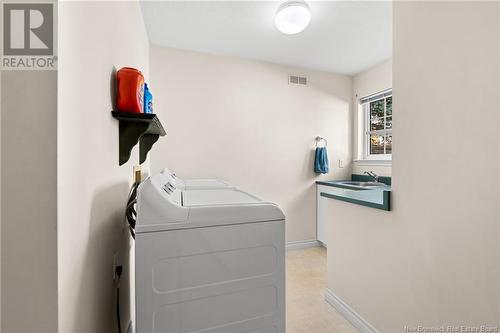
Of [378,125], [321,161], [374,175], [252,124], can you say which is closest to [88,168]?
[252,124]

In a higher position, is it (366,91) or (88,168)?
(366,91)

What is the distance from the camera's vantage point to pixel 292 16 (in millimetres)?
1948

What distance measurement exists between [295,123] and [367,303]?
229 cm

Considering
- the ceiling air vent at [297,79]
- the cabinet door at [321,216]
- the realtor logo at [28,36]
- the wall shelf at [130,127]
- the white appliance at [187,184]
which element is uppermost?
the ceiling air vent at [297,79]

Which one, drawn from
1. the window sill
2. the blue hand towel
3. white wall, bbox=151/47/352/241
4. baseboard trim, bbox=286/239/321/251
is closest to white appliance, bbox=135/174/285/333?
white wall, bbox=151/47/352/241

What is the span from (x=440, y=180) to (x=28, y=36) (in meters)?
1.69

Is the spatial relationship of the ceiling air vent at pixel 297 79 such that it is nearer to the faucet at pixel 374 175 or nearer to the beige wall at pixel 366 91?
the beige wall at pixel 366 91

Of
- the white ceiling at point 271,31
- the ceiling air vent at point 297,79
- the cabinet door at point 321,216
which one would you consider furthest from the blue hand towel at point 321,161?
the white ceiling at point 271,31

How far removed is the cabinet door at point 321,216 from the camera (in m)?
3.23

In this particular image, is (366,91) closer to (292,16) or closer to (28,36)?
(292,16)

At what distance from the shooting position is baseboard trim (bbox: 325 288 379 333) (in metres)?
1.63

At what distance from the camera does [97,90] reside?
906 millimetres

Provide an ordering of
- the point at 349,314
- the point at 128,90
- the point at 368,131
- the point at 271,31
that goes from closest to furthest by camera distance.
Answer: the point at 128,90 → the point at 349,314 → the point at 271,31 → the point at 368,131

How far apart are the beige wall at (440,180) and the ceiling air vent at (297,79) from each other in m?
1.85
